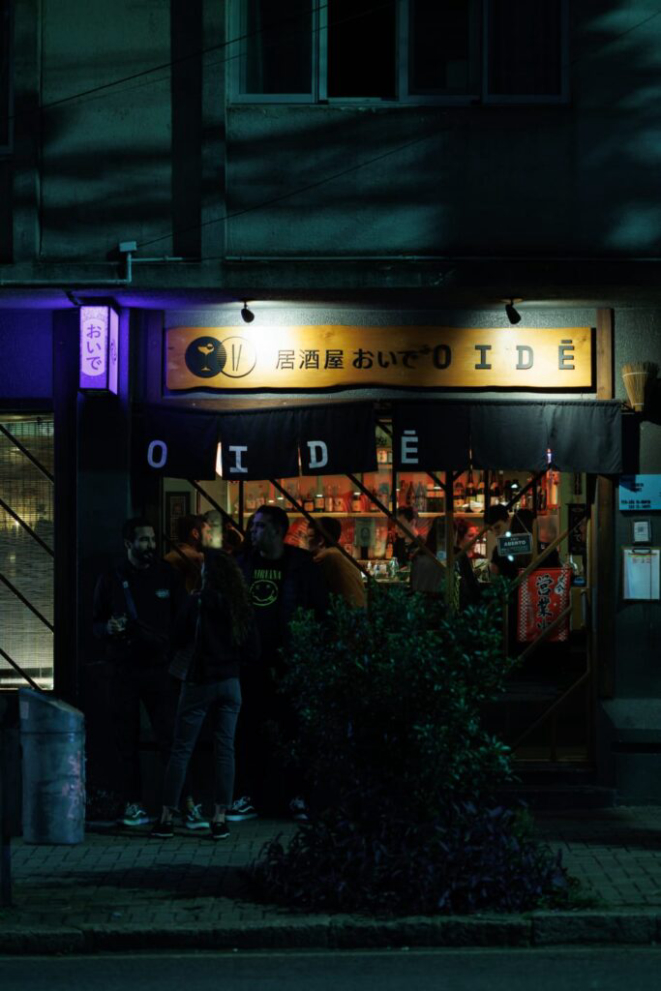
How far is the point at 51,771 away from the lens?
8.02m

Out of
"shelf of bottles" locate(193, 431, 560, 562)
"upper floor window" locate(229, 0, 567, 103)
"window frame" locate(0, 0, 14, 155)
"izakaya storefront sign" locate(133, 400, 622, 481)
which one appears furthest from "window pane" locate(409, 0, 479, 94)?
"window frame" locate(0, 0, 14, 155)

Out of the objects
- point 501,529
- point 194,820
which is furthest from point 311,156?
point 194,820

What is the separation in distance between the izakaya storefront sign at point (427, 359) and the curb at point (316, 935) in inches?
203

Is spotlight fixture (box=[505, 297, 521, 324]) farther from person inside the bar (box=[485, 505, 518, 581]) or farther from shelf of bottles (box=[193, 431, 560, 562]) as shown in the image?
person inside the bar (box=[485, 505, 518, 581])

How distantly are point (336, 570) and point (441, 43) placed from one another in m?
4.41

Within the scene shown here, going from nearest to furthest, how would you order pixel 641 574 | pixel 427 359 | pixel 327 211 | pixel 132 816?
pixel 132 816 → pixel 327 211 → pixel 641 574 → pixel 427 359

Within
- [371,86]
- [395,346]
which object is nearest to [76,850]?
[395,346]

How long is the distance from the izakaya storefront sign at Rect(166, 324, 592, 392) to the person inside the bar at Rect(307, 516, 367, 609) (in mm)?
1311

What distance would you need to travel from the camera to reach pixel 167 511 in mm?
11969

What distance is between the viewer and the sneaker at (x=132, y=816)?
10.5 metres

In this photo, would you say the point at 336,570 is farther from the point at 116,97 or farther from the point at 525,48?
the point at 525,48

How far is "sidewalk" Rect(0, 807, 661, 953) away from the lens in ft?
25.0

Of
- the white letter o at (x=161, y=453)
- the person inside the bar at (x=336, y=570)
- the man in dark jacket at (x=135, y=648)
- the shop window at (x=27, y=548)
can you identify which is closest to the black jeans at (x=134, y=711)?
the man in dark jacket at (x=135, y=648)

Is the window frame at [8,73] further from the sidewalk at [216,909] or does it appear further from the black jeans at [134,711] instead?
the sidewalk at [216,909]
